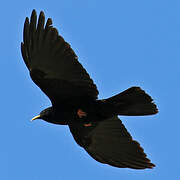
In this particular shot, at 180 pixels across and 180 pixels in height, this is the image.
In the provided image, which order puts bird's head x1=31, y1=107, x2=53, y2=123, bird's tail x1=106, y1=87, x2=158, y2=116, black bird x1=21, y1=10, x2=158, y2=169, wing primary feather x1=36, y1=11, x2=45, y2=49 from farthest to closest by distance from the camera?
bird's head x1=31, y1=107, x2=53, y2=123 < bird's tail x1=106, y1=87, x2=158, y2=116 < black bird x1=21, y1=10, x2=158, y2=169 < wing primary feather x1=36, y1=11, x2=45, y2=49

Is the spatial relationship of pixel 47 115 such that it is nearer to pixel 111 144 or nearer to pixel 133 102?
pixel 111 144

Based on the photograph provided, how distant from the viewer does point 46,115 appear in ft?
45.6

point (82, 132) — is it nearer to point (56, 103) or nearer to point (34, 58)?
point (56, 103)

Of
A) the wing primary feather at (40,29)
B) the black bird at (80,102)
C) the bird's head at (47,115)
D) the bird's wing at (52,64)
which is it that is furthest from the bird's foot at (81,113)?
the wing primary feather at (40,29)

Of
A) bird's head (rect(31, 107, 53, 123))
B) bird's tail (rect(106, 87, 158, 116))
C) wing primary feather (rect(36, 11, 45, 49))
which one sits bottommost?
bird's head (rect(31, 107, 53, 123))

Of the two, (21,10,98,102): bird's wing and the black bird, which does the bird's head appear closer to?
the black bird

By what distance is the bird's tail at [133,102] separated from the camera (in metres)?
13.1

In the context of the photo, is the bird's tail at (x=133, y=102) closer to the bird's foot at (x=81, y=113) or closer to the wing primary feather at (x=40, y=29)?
the bird's foot at (x=81, y=113)

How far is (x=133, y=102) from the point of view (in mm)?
13273

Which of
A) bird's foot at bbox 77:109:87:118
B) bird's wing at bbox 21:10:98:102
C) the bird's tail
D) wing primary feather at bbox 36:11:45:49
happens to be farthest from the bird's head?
wing primary feather at bbox 36:11:45:49

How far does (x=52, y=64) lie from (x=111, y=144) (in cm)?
251

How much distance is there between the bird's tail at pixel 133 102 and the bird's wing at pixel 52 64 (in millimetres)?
512

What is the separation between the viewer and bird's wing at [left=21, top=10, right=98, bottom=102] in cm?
1291

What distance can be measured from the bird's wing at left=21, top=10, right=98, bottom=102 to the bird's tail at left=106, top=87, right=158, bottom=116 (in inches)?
20.2
